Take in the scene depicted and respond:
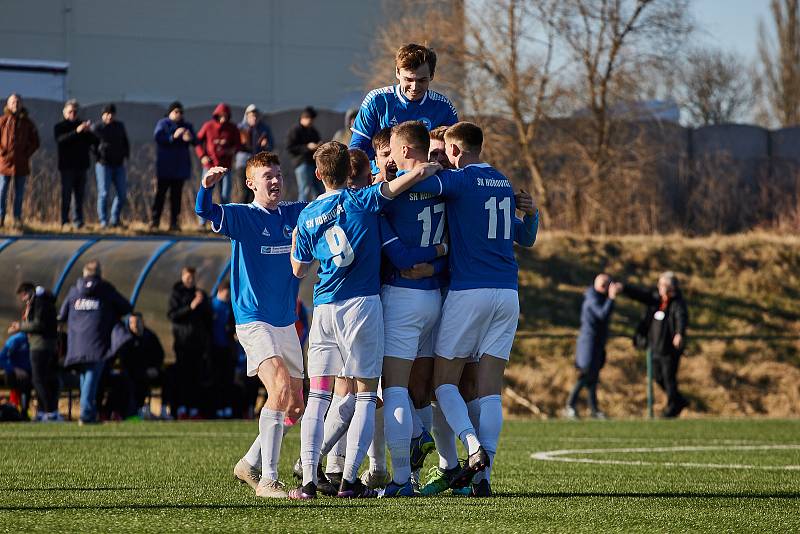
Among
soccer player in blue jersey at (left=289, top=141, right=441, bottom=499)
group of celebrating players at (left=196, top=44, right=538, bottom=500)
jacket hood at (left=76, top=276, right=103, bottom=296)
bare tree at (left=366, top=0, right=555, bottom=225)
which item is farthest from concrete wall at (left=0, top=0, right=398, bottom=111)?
soccer player in blue jersey at (left=289, top=141, right=441, bottom=499)

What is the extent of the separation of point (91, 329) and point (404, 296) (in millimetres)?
9926

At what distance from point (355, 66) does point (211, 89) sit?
12.4 ft

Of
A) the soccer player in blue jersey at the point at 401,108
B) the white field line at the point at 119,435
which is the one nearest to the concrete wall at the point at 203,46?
the white field line at the point at 119,435

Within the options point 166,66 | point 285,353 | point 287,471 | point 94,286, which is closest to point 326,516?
point 285,353

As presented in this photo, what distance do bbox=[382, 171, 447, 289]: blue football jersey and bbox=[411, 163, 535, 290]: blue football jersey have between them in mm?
128

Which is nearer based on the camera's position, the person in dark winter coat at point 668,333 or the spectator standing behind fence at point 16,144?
the person in dark winter coat at point 668,333

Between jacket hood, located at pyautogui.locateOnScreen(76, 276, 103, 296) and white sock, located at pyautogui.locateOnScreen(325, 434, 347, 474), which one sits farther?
jacket hood, located at pyautogui.locateOnScreen(76, 276, 103, 296)

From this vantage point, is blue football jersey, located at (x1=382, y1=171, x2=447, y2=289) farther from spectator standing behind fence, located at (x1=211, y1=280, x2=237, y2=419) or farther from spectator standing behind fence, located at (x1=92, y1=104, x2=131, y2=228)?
spectator standing behind fence, located at (x1=92, y1=104, x2=131, y2=228)

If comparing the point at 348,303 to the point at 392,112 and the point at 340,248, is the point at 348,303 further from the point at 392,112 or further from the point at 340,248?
the point at 392,112

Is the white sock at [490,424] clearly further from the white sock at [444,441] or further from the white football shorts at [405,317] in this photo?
the white football shorts at [405,317]

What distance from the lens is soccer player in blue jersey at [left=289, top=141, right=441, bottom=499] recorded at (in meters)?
7.94

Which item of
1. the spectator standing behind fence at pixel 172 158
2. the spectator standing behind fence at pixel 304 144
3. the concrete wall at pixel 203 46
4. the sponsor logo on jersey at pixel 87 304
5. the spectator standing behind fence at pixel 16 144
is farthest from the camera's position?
the concrete wall at pixel 203 46

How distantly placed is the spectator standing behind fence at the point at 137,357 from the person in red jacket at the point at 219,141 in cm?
303

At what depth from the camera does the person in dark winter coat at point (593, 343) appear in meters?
20.8
